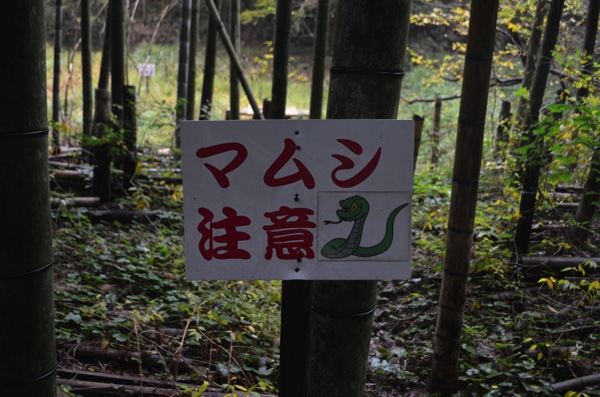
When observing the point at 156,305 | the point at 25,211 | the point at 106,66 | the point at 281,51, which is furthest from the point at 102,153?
the point at 25,211

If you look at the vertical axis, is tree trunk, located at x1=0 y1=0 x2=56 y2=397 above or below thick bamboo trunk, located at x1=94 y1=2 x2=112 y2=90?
below

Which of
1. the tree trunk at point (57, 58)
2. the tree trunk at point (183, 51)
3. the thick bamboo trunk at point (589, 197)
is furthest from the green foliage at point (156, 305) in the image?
the tree trunk at point (183, 51)

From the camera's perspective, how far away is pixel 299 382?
4.82ft

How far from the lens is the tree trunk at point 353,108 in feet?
4.58

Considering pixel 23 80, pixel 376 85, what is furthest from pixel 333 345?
pixel 23 80

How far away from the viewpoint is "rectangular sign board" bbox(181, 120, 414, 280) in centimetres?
133

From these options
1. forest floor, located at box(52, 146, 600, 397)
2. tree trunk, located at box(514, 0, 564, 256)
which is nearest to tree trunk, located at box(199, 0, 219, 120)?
forest floor, located at box(52, 146, 600, 397)

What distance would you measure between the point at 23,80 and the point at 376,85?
3.09 ft

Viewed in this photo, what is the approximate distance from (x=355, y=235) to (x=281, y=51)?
339 centimetres

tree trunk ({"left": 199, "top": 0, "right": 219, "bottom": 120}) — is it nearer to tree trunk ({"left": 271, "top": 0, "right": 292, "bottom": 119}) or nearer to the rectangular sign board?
tree trunk ({"left": 271, "top": 0, "right": 292, "bottom": 119})

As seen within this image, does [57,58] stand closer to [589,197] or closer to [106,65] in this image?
[106,65]

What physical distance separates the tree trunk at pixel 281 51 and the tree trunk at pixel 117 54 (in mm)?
2216

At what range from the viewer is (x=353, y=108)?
145 cm

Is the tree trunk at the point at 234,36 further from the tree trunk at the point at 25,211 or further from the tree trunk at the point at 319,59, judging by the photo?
the tree trunk at the point at 25,211
